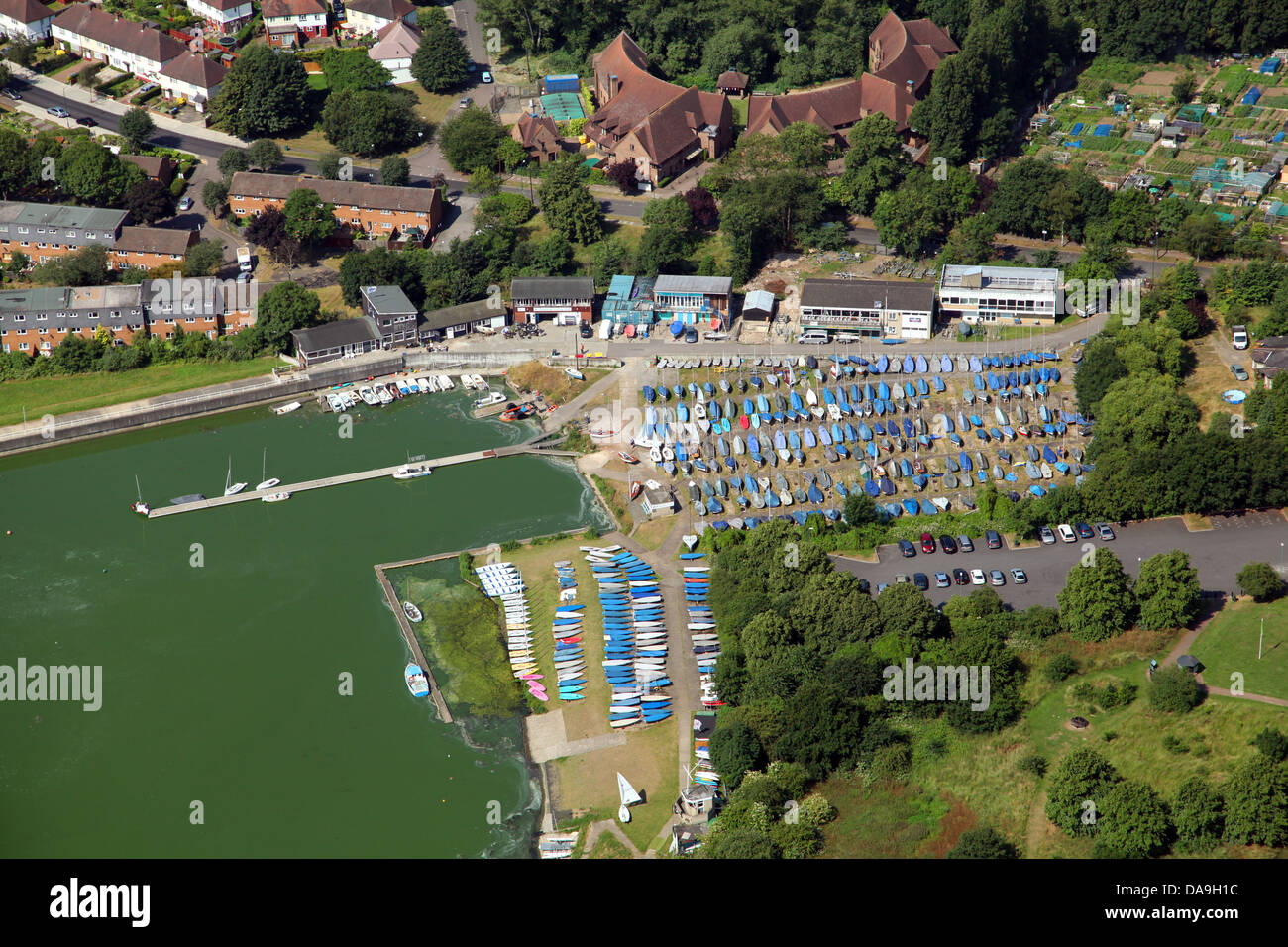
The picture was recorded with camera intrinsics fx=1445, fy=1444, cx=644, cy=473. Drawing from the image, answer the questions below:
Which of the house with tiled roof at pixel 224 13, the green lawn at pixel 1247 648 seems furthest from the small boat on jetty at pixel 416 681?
the house with tiled roof at pixel 224 13

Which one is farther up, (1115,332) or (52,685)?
(1115,332)

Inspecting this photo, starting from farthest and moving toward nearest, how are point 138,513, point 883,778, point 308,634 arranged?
point 138,513, point 308,634, point 883,778

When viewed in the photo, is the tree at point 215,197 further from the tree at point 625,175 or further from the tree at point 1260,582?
the tree at point 1260,582

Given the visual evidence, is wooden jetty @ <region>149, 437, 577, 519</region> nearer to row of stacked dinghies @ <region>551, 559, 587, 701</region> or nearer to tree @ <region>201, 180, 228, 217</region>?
row of stacked dinghies @ <region>551, 559, 587, 701</region>

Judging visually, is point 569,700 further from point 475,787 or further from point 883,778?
point 883,778

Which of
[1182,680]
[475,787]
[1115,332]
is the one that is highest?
[1115,332]

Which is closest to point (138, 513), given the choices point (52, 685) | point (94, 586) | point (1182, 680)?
point (94, 586)

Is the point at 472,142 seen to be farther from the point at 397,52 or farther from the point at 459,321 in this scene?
the point at 459,321
